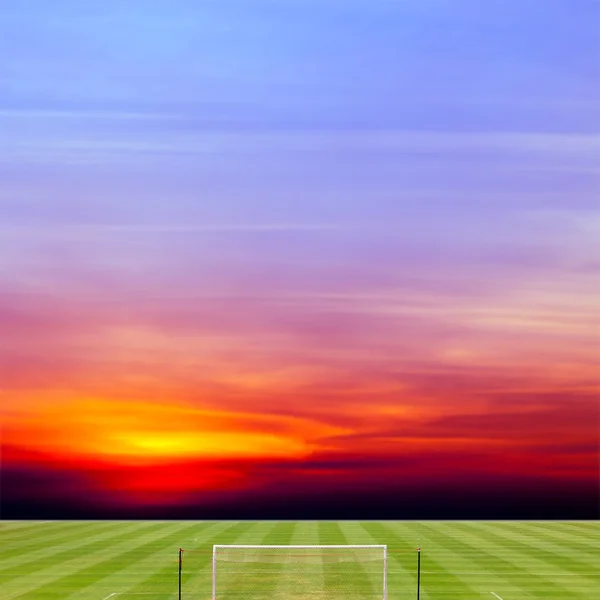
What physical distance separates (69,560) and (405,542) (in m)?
19.2

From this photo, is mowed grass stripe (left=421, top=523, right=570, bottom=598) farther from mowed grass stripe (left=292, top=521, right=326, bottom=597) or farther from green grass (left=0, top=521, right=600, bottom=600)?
mowed grass stripe (left=292, top=521, right=326, bottom=597)

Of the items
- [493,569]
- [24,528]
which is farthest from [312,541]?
[24,528]

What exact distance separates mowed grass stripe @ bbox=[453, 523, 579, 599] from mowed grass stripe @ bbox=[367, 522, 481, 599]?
1.58m

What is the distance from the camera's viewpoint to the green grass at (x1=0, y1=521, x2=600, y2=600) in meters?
36.4

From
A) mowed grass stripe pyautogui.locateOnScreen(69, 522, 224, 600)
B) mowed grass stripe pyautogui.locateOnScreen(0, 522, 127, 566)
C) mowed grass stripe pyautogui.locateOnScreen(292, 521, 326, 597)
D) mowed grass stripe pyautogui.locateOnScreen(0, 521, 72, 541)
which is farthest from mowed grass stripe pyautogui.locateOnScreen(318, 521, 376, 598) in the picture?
mowed grass stripe pyautogui.locateOnScreen(0, 521, 72, 541)

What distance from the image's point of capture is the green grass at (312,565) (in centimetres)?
3638

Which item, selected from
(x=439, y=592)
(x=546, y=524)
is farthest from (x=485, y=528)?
(x=439, y=592)

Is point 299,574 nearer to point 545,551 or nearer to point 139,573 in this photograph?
point 139,573

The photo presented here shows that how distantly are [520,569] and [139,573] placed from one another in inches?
659

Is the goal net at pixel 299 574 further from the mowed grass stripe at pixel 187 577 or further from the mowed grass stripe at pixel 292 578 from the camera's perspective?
the mowed grass stripe at pixel 187 577

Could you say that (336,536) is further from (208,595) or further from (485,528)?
(208,595)

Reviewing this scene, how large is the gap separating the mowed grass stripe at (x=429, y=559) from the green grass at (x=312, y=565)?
0.16 ft

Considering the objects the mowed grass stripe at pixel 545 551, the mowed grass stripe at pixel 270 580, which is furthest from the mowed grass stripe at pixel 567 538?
the mowed grass stripe at pixel 270 580

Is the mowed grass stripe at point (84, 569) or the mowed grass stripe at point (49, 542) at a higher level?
the mowed grass stripe at point (49, 542)
